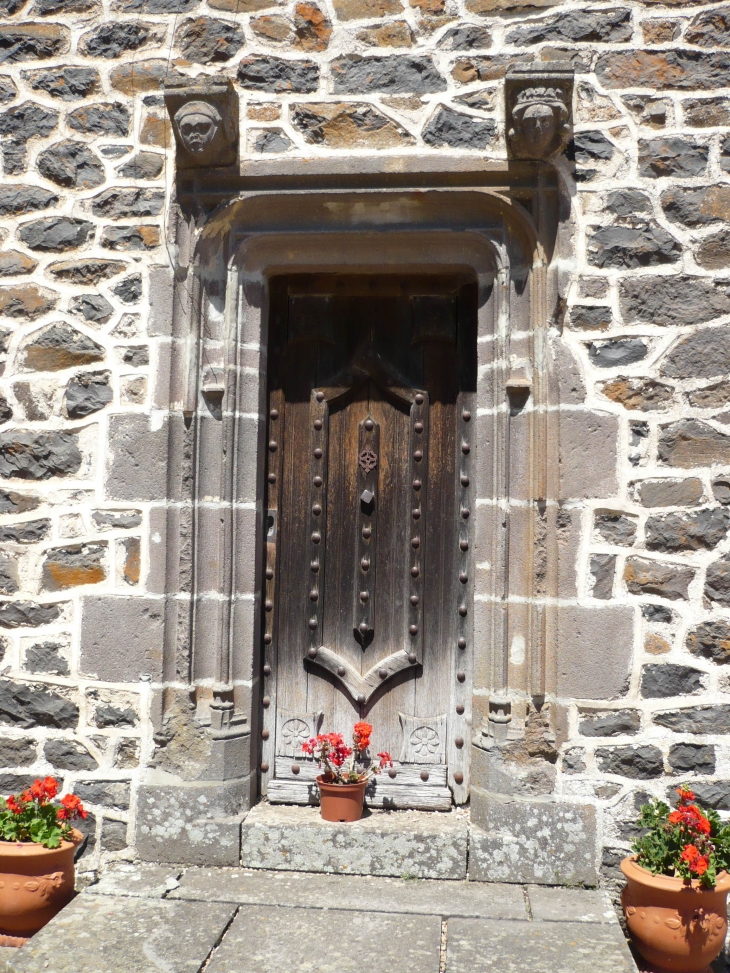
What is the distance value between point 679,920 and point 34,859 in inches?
91.6

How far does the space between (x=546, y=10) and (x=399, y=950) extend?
368cm

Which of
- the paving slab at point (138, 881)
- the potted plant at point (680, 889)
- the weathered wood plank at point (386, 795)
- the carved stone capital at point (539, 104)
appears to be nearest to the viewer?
the potted plant at point (680, 889)

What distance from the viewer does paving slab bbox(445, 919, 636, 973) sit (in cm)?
285

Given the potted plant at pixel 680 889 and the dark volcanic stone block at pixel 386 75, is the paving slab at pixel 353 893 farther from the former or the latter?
the dark volcanic stone block at pixel 386 75

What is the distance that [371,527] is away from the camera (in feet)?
13.2

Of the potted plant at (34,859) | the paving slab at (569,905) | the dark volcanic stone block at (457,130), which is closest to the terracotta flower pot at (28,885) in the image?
the potted plant at (34,859)

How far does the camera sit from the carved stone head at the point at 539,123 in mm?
3480

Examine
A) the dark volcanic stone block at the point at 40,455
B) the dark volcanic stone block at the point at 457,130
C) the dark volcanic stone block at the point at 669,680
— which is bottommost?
the dark volcanic stone block at the point at 669,680

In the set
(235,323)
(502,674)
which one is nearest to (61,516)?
(235,323)

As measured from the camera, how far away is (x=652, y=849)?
3.21 meters

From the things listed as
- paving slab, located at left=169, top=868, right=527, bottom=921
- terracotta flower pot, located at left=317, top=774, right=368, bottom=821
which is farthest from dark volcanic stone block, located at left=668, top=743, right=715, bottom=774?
terracotta flower pot, located at left=317, top=774, right=368, bottom=821

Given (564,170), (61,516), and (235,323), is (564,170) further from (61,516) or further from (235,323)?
(61,516)

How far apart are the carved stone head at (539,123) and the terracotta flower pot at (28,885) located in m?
3.28

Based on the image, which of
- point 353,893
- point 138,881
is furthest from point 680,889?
point 138,881
